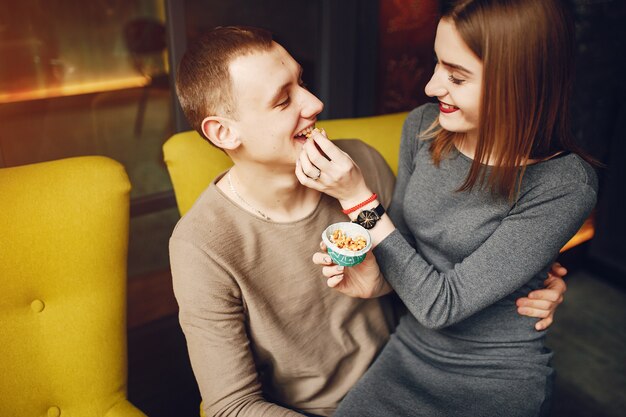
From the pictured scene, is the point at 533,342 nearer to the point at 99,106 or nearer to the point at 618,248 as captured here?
the point at 618,248

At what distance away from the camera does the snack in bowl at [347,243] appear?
1091 mm

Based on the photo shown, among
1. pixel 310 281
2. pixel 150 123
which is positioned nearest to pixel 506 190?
pixel 310 281

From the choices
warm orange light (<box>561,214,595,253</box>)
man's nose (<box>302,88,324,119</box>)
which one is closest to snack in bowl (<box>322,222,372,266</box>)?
man's nose (<box>302,88,324,119</box>)

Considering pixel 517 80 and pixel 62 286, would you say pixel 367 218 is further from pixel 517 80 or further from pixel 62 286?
pixel 62 286

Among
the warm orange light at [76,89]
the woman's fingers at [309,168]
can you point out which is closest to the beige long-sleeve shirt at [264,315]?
the woman's fingers at [309,168]

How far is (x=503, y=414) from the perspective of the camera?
133 cm

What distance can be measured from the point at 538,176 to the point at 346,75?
1.58m

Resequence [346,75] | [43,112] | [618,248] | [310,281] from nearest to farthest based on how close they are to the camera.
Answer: [310,281]
[346,75]
[618,248]
[43,112]

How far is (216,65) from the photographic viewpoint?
1.31 meters

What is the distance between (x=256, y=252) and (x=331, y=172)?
303 millimetres

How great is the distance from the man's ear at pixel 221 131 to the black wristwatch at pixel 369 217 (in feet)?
1.23

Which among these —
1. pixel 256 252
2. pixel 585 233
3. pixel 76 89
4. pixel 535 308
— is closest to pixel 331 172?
pixel 256 252

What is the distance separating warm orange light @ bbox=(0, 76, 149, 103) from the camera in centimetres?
336

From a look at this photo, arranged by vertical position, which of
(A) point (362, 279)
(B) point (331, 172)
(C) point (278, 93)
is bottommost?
(A) point (362, 279)
